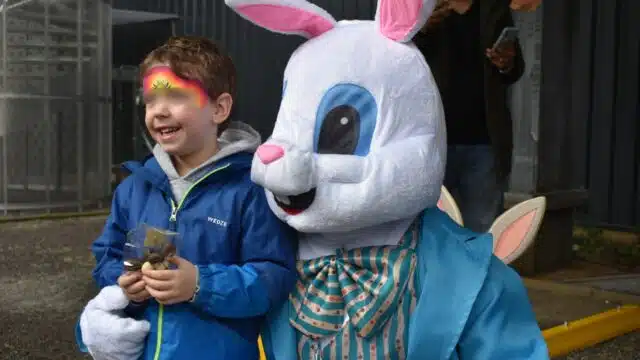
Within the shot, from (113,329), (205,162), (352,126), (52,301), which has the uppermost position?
(352,126)

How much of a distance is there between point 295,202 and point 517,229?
115 cm

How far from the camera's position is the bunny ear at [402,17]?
2.13m

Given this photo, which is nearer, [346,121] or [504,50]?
[346,121]

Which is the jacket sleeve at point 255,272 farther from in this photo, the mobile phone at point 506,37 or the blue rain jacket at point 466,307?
the mobile phone at point 506,37

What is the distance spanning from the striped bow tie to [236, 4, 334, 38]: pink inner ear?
58 cm

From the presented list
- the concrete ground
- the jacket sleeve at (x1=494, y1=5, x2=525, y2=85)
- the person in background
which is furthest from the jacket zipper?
the concrete ground

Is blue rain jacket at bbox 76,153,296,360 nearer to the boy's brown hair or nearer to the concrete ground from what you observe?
the boy's brown hair

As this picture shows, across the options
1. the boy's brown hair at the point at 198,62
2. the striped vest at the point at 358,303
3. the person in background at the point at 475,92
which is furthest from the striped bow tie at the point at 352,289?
the person in background at the point at 475,92

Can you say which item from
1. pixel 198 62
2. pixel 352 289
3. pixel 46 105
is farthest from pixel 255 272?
pixel 46 105

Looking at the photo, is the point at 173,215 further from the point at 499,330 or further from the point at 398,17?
the point at 499,330

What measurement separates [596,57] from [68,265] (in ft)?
16.1

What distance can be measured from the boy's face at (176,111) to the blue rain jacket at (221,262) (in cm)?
10

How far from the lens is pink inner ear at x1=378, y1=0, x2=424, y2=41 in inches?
84.0

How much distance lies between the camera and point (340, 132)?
208 cm
